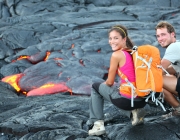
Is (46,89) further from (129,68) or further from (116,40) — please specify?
(129,68)

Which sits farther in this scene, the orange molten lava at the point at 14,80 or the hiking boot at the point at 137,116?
the orange molten lava at the point at 14,80

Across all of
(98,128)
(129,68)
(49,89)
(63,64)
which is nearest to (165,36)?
(129,68)

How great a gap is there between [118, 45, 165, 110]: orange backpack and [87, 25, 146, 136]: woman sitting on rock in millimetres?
93

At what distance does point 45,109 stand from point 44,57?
8.45 m

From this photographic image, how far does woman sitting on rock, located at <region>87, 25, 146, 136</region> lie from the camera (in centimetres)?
494

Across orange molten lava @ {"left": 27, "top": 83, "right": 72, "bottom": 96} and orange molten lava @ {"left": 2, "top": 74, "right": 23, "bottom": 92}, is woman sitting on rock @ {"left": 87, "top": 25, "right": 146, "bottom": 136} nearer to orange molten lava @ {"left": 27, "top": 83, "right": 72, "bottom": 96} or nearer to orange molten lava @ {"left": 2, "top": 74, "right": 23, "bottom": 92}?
orange molten lava @ {"left": 27, "top": 83, "right": 72, "bottom": 96}

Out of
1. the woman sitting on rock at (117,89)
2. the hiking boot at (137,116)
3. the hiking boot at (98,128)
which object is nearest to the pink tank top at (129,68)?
the woman sitting on rock at (117,89)

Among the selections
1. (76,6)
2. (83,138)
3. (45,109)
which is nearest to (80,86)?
(45,109)

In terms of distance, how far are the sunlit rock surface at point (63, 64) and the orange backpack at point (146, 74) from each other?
73 centimetres

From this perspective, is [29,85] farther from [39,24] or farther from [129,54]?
[129,54]

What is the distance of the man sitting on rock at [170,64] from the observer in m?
5.43

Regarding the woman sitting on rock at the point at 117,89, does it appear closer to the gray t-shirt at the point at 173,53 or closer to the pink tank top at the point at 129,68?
the pink tank top at the point at 129,68

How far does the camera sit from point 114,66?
4.96 m

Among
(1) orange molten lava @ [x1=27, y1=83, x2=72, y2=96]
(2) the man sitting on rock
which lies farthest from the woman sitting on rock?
(1) orange molten lava @ [x1=27, y1=83, x2=72, y2=96]
